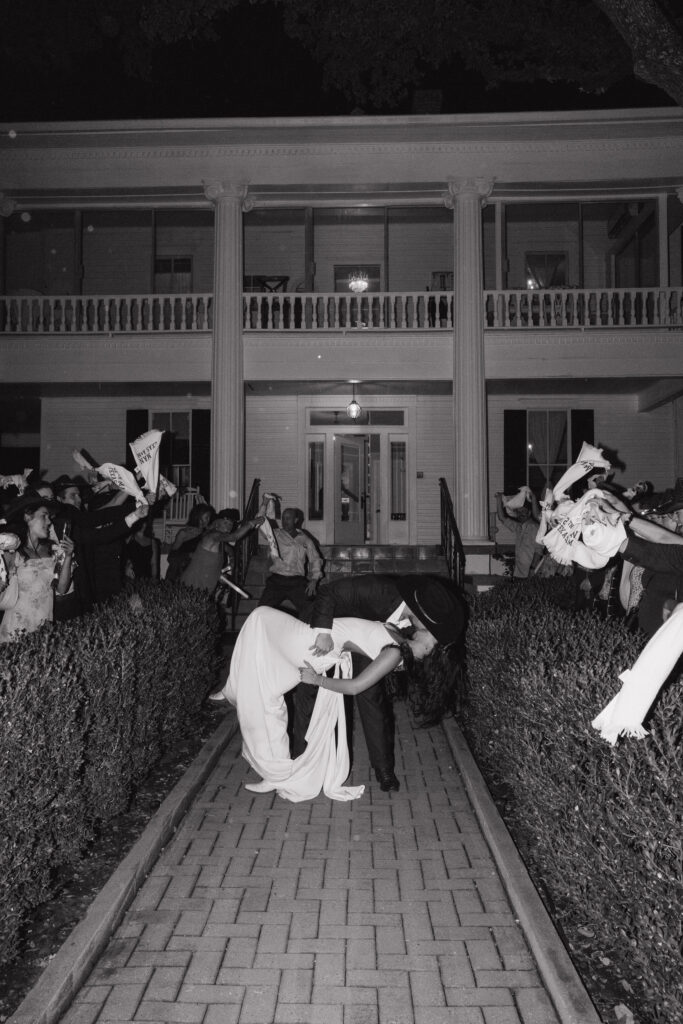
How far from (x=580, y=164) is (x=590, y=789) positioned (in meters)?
13.3

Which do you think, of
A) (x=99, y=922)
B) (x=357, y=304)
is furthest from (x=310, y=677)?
(x=357, y=304)

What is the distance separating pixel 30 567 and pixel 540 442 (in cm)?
1296

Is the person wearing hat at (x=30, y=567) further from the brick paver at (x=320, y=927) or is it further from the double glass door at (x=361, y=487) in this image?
the double glass door at (x=361, y=487)

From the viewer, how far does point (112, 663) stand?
181 inches

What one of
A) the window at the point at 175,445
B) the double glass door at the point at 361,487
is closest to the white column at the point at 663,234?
the double glass door at the point at 361,487

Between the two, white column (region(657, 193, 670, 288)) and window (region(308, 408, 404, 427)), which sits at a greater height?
white column (region(657, 193, 670, 288))

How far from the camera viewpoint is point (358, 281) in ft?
52.2

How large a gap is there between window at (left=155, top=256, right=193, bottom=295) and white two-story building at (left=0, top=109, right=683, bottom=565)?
0.15ft

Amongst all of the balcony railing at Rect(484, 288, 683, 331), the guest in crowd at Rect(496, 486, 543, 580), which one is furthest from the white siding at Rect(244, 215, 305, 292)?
the guest in crowd at Rect(496, 486, 543, 580)

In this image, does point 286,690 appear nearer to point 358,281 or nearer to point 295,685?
point 295,685

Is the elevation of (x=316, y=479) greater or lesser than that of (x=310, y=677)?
greater

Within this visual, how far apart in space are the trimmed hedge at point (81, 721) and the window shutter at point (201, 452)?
9.66 m

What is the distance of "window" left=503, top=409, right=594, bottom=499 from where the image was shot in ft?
53.8

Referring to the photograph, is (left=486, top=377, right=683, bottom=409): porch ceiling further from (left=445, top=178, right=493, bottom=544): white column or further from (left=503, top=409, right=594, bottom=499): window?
(left=445, top=178, right=493, bottom=544): white column
